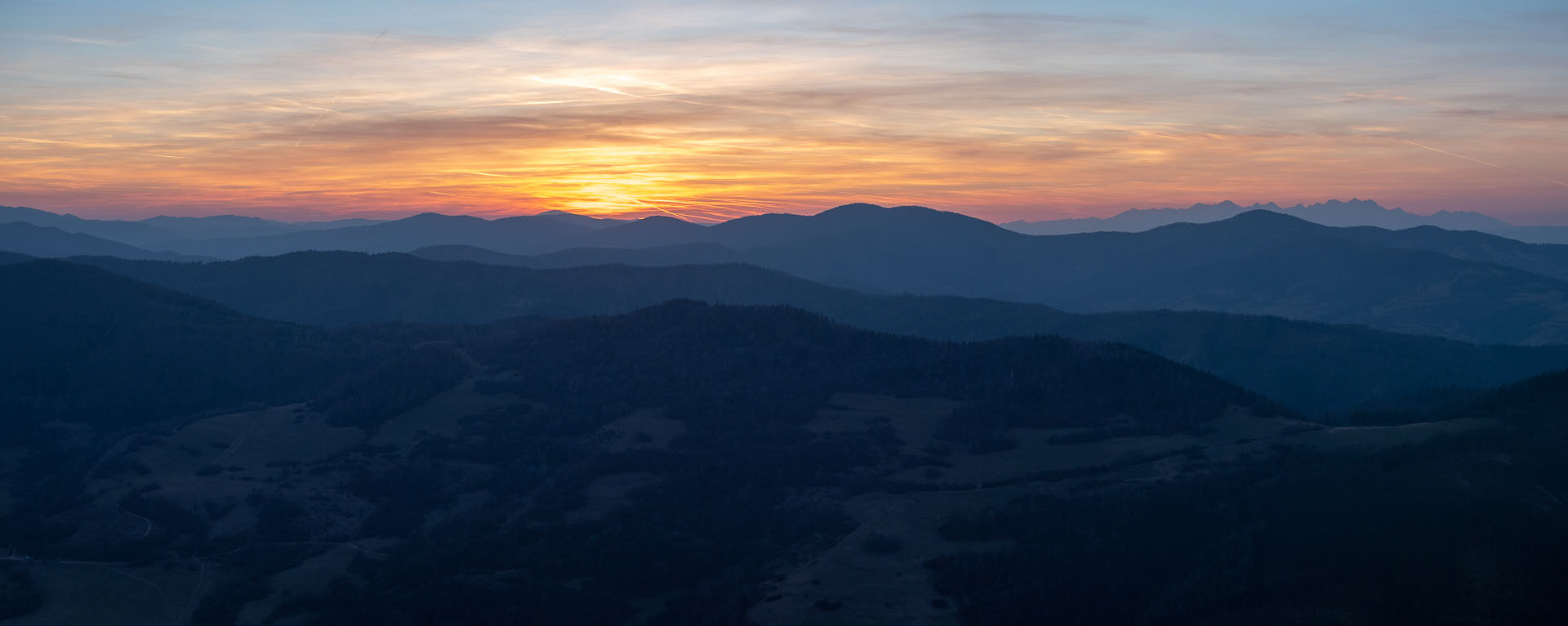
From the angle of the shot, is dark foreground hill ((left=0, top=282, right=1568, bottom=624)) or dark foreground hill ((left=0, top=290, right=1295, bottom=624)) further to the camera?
dark foreground hill ((left=0, top=290, right=1295, bottom=624))

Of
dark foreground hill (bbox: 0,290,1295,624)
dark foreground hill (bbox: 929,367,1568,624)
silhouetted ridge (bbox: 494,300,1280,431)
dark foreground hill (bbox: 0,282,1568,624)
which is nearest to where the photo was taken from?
dark foreground hill (bbox: 929,367,1568,624)

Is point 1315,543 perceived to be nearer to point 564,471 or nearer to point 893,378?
point 564,471

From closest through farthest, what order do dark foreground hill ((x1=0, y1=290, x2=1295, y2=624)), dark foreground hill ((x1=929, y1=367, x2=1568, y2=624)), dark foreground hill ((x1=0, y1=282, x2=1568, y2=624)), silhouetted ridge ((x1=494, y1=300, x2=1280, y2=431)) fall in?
dark foreground hill ((x1=929, y1=367, x2=1568, y2=624)) → dark foreground hill ((x1=0, y1=282, x2=1568, y2=624)) → dark foreground hill ((x1=0, y1=290, x2=1295, y2=624)) → silhouetted ridge ((x1=494, y1=300, x2=1280, y2=431))

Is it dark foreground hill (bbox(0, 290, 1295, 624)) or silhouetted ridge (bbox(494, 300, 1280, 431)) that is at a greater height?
silhouetted ridge (bbox(494, 300, 1280, 431))

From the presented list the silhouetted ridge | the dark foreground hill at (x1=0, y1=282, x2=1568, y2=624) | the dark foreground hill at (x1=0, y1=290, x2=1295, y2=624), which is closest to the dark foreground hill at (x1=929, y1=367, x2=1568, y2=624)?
the dark foreground hill at (x1=0, y1=282, x2=1568, y2=624)

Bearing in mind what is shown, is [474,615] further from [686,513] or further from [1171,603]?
A: [1171,603]

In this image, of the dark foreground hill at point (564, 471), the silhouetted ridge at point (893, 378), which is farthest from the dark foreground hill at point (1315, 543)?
the silhouetted ridge at point (893, 378)

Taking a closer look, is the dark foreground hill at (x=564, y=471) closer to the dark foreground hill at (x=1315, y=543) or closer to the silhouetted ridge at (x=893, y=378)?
the silhouetted ridge at (x=893, y=378)

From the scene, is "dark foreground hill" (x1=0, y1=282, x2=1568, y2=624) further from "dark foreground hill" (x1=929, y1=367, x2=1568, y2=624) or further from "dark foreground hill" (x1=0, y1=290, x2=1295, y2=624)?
"dark foreground hill" (x1=0, y1=290, x2=1295, y2=624)

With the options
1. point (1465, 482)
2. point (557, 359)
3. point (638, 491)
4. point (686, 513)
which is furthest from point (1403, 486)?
point (557, 359)

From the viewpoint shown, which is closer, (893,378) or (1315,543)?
(1315,543)

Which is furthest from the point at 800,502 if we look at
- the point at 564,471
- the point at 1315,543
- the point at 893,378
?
the point at 1315,543
